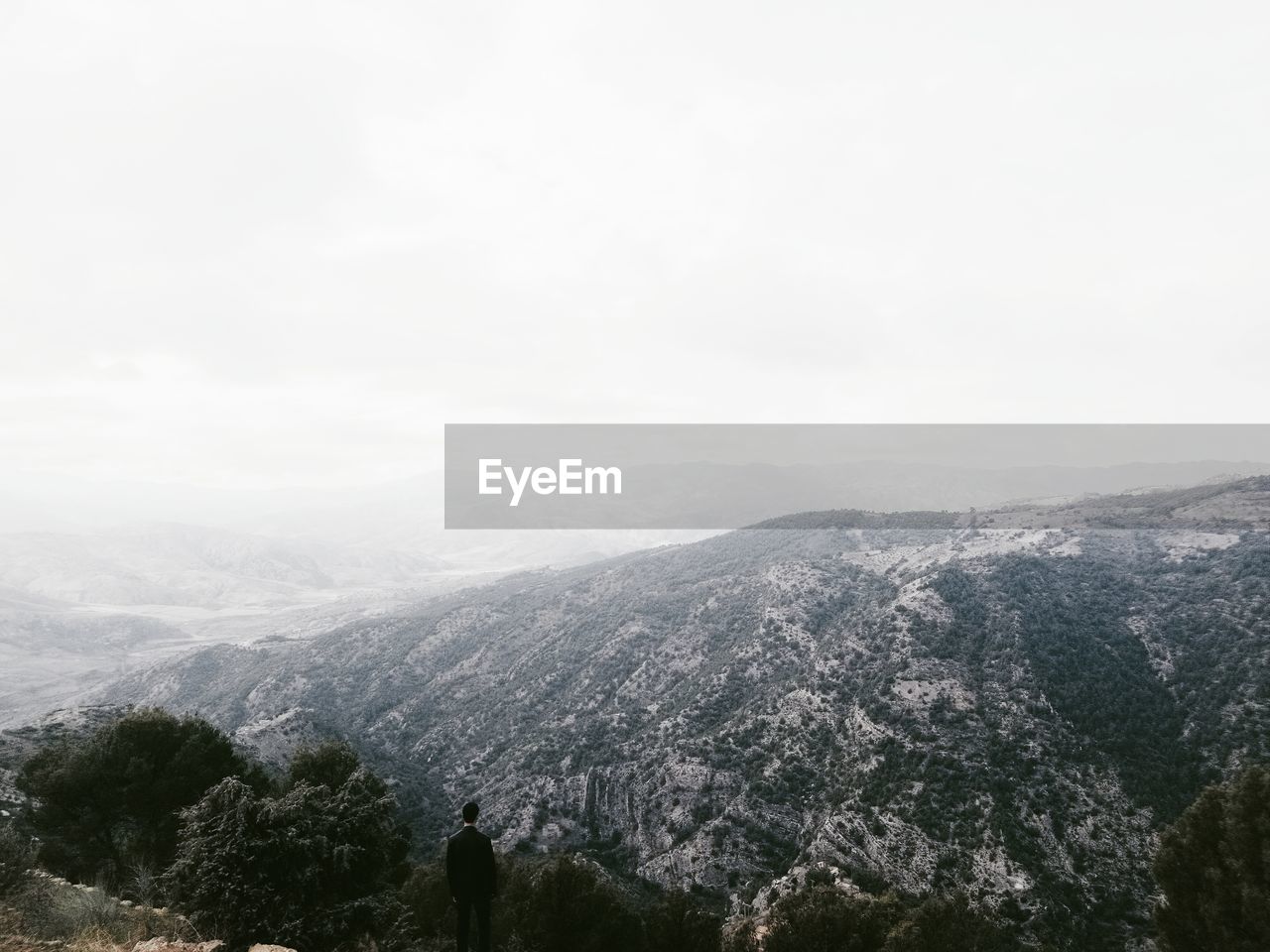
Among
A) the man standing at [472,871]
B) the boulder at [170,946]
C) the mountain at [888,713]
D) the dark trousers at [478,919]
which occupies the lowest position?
the mountain at [888,713]

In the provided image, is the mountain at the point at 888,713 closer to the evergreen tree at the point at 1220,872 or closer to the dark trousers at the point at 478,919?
the evergreen tree at the point at 1220,872

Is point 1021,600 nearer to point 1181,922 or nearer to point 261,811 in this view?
point 1181,922

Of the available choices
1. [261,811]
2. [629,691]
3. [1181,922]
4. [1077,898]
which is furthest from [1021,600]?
[261,811]

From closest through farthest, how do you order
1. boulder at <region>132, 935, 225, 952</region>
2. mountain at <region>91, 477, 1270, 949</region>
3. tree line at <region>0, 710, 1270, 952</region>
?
1. boulder at <region>132, 935, 225, 952</region>
2. tree line at <region>0, 710, 1270, 952</region>
3. mountain at <region>91, 477, 1270, 949</region>

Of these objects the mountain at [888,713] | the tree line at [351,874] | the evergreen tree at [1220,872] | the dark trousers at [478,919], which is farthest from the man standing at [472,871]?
the mountain at [888,713]

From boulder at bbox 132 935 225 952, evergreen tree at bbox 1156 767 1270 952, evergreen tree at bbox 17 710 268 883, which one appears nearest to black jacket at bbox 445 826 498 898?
boulder at bbox 132 935 225 952

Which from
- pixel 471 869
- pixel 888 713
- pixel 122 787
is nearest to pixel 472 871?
pixel 471 869

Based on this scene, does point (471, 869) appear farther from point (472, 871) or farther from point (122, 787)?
point (122, 787)

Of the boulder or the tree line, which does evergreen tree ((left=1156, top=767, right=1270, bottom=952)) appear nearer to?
the tree line

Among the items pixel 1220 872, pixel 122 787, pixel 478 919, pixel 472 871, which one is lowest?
pixel 122 787
